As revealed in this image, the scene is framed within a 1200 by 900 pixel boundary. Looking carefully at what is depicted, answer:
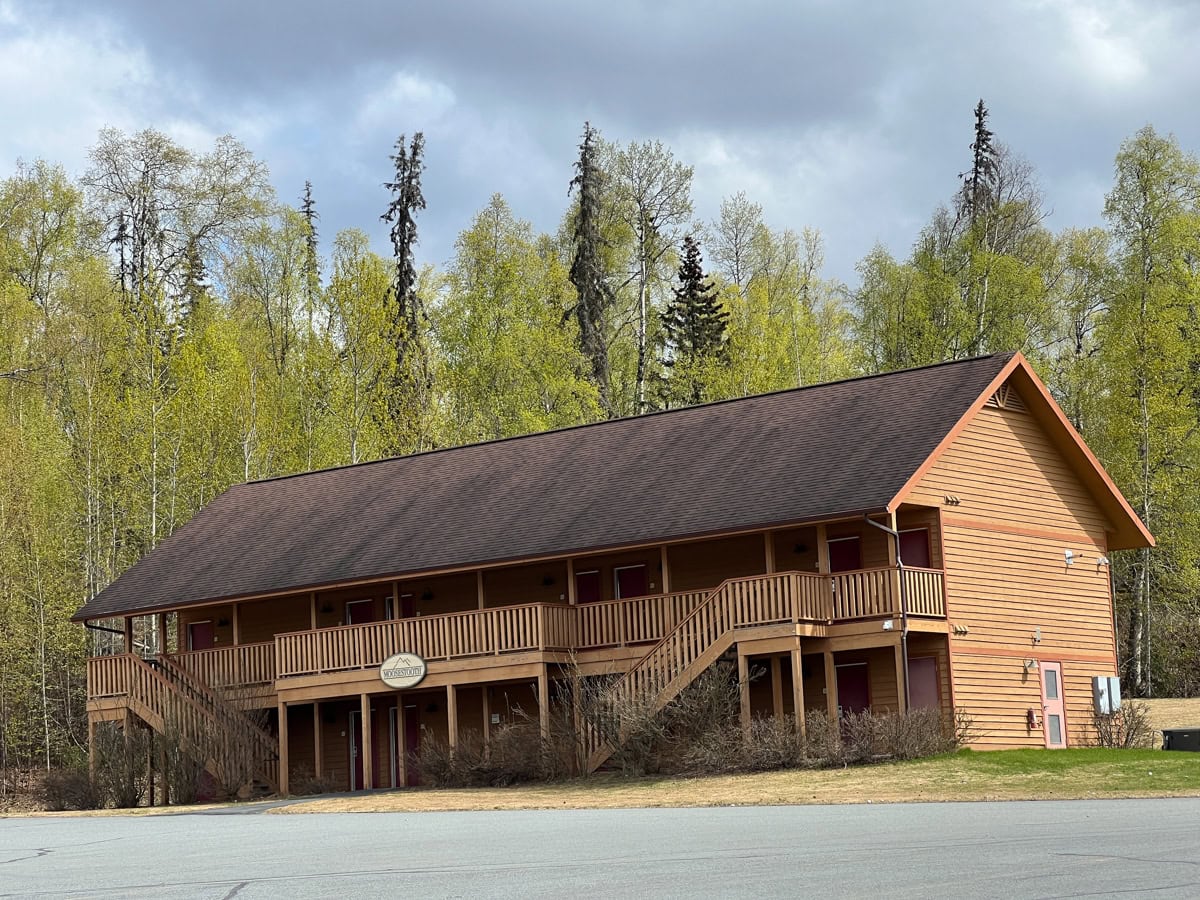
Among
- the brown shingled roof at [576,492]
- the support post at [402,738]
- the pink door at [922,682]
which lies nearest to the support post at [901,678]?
the pink door at [922,682]

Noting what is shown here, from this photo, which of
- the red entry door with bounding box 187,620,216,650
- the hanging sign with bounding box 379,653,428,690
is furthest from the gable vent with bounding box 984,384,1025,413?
the red entry door with bounding box 187,620,216,650

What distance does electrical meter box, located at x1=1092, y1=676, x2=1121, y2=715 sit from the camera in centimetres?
3399

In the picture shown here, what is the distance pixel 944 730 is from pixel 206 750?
16.2 m

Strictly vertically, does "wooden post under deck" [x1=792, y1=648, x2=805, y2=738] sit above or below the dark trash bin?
above

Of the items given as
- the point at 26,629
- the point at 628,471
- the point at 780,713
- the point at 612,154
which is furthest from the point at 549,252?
the point at 780,713

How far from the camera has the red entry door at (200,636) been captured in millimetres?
41750

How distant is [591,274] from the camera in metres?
58.3

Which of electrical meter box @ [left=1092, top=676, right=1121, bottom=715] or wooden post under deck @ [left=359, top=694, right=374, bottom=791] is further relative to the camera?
wooden post under deck @ [left=359, top=694, right=374, bottom=791]

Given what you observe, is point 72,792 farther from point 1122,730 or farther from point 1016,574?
point 1122,730

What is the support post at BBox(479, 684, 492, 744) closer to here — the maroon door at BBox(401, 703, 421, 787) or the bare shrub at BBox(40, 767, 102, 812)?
the maroon door at BBox(401, 703, 421, 787)

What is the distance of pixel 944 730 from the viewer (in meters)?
29.7

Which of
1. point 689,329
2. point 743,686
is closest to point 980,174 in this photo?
point 689,329

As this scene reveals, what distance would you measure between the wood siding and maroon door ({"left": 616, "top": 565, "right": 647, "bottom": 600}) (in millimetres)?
6458

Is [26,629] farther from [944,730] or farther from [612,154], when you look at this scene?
[944,730]
